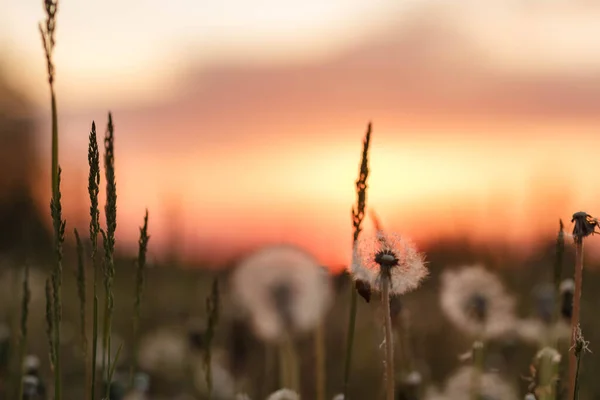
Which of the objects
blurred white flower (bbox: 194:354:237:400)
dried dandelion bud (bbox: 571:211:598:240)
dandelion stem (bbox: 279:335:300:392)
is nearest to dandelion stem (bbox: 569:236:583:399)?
dried dandelion bud (bbox: 571:211:598:240)

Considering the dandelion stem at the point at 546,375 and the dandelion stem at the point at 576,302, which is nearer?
the dandelion stem at the point at 576,302

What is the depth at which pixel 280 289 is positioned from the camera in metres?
3.80

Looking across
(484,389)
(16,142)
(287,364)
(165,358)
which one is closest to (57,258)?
(287,364)

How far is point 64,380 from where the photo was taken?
695 centimetres

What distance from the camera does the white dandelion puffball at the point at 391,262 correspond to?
241 cm

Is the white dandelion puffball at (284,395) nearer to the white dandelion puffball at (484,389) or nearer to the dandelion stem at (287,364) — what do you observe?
the dandelion stem at (287,364)

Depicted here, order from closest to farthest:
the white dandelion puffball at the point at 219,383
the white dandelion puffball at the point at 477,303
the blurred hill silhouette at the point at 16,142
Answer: the white dandelion puffball at the point at 477,303
the white dandelion puffball at the point at 219,383
the blurred hill silhouette at the point at 16,142

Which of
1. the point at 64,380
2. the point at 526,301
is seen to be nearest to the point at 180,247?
the point at 64,380

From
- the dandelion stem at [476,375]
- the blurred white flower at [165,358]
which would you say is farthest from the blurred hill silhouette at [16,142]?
the dandelion stem at [476,375]

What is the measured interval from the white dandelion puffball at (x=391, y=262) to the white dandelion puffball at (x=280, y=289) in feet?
3.36

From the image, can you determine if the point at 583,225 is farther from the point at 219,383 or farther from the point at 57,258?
the point at 219,383

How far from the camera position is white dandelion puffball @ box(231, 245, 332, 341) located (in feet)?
11.9

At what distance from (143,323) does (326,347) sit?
1968 mm

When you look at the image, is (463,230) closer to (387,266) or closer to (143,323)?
(143,323)
